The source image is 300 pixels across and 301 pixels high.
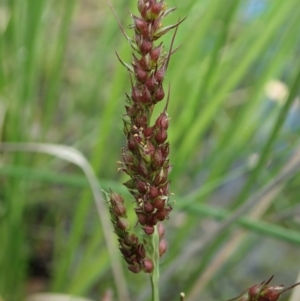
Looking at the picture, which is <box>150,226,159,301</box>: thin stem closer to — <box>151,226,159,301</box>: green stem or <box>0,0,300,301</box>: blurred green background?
<box>151,226,159,301</box>: green stem

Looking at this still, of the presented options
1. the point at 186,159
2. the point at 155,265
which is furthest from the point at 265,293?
the point at 186,159

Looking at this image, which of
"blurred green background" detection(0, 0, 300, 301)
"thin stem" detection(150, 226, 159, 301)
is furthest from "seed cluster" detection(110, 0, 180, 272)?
"blurred green background" detection(0, 0, 300, 301)

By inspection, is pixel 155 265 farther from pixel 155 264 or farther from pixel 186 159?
pixel 186 159

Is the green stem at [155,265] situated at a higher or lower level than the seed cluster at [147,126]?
lower

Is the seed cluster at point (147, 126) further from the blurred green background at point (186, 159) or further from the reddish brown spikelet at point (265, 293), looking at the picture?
the blurred green background at point (186, 159)

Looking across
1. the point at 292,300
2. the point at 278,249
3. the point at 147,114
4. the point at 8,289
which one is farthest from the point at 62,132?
the point at 147,114

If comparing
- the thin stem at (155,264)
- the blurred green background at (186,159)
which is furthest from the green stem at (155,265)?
the blurred green background at (186,159)
